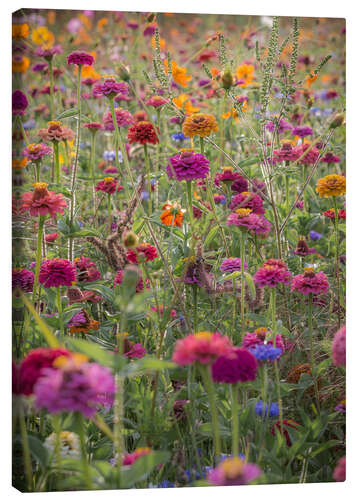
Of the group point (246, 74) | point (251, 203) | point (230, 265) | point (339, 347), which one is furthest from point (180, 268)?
point (246, 74)

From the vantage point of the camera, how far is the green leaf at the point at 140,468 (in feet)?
3.20

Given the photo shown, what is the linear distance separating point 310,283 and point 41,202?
52 centimetres

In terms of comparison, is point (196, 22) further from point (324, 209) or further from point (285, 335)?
point (285, 335)

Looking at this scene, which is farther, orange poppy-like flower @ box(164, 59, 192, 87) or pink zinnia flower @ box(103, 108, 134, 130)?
orange poppy-like flower @ box(164, 59, 192, 87)

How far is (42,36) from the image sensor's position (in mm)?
1266

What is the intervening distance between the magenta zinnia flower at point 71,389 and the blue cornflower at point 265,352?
13.4 inches

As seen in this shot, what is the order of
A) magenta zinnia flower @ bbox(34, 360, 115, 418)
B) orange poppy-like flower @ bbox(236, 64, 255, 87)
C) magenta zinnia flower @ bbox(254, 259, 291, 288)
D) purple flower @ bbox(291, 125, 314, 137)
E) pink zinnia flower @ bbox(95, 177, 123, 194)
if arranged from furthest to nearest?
orange poppy-like flower @ bbox(236, 64, 255, 87)
purple flower @ bbox(291, 125, 314, 137)
pink zinnia flower @ bbox(95, 177, 123, 194)
magenta zinnia flower @ bbox(254, 259, 291, 288)
magenta zinnia flower @ bbox(34, 360, 115, 418)

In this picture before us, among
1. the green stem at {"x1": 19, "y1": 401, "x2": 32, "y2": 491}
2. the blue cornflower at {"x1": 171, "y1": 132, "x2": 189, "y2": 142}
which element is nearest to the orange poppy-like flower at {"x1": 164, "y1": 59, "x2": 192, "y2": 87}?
the blue cornflower at {"x1": 171, "y1": 132, "x2": 189, "y2": 142}

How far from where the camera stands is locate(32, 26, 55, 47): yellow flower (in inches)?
48.8

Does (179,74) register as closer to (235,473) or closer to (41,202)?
(41,202)

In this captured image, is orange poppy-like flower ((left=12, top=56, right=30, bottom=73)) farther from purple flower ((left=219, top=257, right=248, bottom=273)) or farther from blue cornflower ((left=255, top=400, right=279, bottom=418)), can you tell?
blue cornflower ((left=255, top=400, right=279, bottom=418))

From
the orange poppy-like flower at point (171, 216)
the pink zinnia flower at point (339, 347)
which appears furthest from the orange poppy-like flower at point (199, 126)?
the pink zinnia flower at point (339, 347)

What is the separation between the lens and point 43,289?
1242 millimetres
